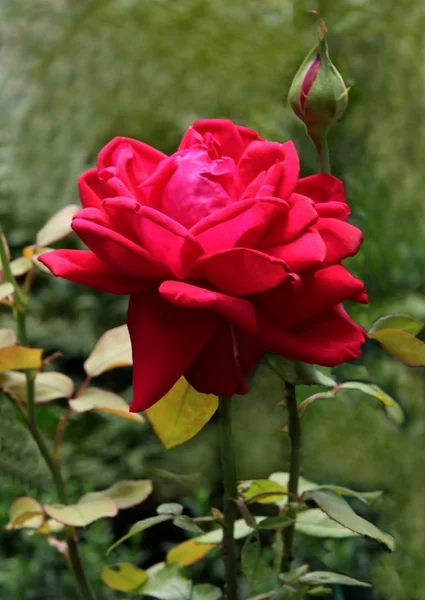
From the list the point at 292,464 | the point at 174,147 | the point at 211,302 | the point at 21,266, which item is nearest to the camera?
the point at 211,302

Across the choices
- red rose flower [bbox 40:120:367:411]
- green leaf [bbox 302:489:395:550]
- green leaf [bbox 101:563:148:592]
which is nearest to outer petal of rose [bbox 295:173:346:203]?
red rose flower [bbox 40:120:367:411]

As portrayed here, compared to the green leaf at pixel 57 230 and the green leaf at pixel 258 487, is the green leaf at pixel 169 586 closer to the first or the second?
the green leaf at pixel 258 487

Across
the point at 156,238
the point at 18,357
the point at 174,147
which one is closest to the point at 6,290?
the point at 18,357

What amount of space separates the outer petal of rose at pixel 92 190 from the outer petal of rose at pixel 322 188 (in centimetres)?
8

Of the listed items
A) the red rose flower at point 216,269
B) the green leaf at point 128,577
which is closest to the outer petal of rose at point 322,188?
the red rose flower at point 216,269

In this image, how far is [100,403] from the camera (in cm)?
47

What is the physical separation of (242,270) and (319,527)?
0.22 meters

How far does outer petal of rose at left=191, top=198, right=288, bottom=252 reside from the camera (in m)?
0.28

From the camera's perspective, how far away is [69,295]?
1076 mm

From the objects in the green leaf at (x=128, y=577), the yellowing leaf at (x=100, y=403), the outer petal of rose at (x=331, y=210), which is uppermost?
the outer petal of rose at (x=331, y=210)

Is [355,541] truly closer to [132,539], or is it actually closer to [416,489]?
[416,489]

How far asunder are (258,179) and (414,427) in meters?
0.45

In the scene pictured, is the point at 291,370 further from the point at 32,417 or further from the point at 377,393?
the point at 32,417

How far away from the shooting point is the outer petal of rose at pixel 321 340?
0.28 meters
